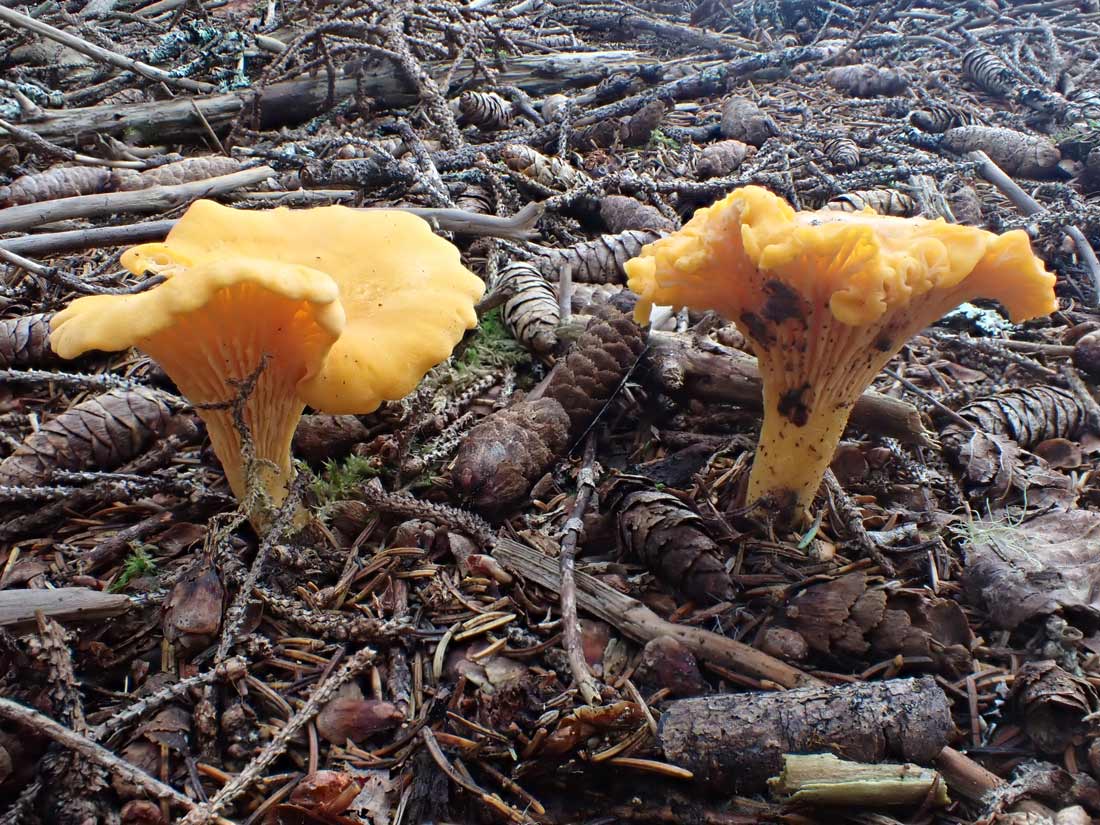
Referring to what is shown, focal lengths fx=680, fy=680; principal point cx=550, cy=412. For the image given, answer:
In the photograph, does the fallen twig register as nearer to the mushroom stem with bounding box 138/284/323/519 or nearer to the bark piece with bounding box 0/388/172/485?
the bark piece with bounding box 0/388/172/485

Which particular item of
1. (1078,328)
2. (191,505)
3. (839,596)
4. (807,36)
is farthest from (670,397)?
(807,36)

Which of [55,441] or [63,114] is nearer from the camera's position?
[55,441]

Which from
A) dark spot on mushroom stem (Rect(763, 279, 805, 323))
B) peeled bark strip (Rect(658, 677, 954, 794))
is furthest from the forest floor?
dark spot on mushroom stem (Rect(763, 279, 805, 323))

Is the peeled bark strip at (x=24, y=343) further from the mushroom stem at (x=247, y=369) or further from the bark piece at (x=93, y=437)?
the mushroom stem at (x=247, y=369)

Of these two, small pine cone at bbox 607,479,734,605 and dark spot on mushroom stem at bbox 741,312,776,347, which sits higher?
dark spot on mushroom stem at bbox 741,312,776,347

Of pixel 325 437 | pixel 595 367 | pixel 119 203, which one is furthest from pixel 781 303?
pixel 119 203

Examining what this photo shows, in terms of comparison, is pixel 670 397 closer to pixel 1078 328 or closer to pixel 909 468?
pixel 909 468
